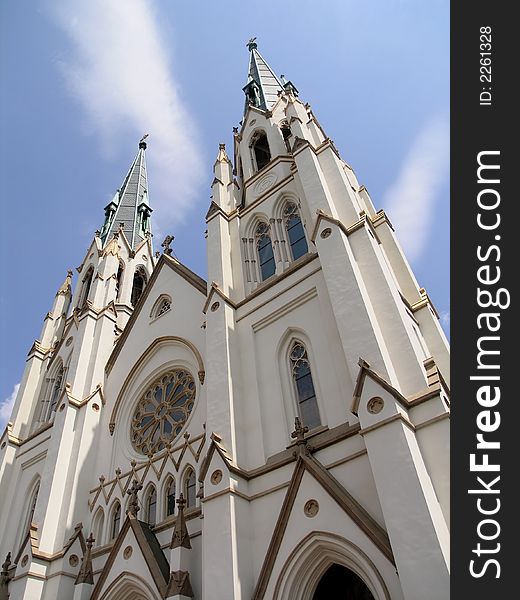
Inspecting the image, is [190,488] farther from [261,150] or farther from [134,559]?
[261,150]

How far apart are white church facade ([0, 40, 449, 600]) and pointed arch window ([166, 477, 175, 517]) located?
0.05 meters

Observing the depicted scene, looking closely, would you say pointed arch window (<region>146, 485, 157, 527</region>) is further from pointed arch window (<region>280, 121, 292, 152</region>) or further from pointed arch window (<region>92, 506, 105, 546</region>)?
pointed arch window (<region>280, 121, 292, 152</region>)

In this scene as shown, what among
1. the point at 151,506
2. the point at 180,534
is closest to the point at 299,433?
the point at 180,534

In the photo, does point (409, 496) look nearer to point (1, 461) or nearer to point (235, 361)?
point (235, 361)

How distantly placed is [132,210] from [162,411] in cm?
1859

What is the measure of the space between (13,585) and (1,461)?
21.9 ft

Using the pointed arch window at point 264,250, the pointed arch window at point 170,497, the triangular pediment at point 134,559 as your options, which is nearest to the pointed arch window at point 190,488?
the pointed arch window at point 170,497

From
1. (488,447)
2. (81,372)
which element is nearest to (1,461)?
(81,372)

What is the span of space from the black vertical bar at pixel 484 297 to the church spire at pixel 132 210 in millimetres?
22638

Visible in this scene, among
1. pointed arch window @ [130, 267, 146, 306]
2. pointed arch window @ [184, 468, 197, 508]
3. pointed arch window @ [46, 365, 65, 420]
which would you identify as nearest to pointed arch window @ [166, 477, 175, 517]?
pointed arch window @ [184, 468, 197, 508]

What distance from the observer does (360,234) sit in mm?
10906

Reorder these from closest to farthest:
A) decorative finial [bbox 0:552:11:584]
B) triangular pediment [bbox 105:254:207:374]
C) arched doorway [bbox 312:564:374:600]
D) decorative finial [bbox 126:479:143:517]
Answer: arched doorway [bbox 312:564:374:600] → decorative finial [bbox 126:479:143:517] → decorative finial [bbox 0:552:11:584] → triangular pediment [bbox 105:254:207:374]

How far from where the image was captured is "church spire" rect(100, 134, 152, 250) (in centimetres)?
2795

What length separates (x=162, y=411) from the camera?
14461 mm
